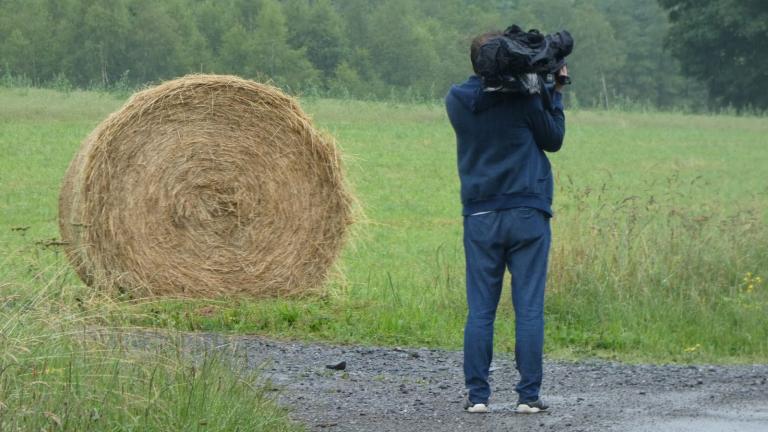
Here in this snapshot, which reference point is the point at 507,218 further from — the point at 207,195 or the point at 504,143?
the point at 207,195

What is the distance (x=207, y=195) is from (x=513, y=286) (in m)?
4.90

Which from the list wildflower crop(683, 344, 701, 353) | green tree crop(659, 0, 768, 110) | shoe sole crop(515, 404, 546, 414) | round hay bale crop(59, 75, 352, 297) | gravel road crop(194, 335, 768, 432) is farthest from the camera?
green tree crop(659, 0, 768, 110)

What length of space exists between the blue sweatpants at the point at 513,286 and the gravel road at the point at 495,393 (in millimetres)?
232

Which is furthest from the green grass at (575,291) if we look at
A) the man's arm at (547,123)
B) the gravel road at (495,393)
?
the man's arm at (547,123)

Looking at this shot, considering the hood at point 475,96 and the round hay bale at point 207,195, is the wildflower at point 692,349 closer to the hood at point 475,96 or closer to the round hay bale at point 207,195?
the hood at point 475,96

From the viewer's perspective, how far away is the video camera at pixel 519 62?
6.66 m

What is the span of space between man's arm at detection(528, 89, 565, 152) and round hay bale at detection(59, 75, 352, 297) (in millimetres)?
4574

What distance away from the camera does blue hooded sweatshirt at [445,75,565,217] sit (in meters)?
6.87

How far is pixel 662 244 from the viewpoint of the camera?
36.2 feet

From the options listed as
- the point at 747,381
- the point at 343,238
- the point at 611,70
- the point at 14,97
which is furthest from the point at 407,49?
the point at 747,381

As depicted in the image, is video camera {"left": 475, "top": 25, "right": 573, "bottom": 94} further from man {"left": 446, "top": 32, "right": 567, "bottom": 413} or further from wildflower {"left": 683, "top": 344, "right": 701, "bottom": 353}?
wildflower {"left": 683, "top": 344, "right": 701, "bottom": 353}

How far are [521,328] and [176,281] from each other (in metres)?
4.62

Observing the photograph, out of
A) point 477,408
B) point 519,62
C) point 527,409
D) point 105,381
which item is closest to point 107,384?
point 105,381

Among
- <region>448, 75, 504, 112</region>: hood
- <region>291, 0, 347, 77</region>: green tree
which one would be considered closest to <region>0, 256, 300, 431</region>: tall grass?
<region>448, 75, 504, 112</region>: hood
